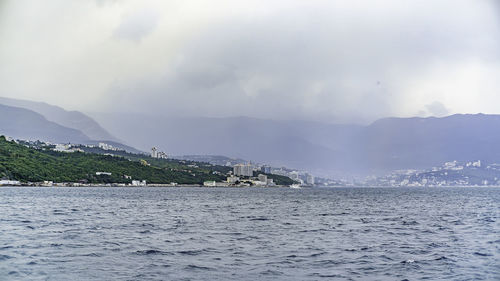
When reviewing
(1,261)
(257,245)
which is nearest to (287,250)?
(257,245)

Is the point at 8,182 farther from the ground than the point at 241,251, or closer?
farther from the ground

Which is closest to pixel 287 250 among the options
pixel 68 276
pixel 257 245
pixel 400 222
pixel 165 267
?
pixel 257 245

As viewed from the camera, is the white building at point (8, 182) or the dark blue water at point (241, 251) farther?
the white building at point (8, 182)

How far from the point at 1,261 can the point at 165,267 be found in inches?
343

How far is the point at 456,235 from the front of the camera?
39.8 meters

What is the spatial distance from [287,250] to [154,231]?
13668mm

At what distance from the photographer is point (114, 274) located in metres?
22.9

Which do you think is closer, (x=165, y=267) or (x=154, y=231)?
(x=165, y=267)

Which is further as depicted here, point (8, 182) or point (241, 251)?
point (8, 182)

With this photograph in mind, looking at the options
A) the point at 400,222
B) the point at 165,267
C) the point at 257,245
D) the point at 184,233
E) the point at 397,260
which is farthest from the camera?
the point at 400,222

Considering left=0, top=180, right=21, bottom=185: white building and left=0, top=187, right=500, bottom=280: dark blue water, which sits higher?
left=0, top=180, right=21, bottom=185: white building

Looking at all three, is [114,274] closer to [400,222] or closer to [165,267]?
[165,267]

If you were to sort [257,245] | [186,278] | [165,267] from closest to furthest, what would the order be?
[186,278] → [165,267] → [257,245]

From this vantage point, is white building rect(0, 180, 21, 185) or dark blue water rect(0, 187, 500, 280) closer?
dark blue water rect(0, 187, 500, 280)
